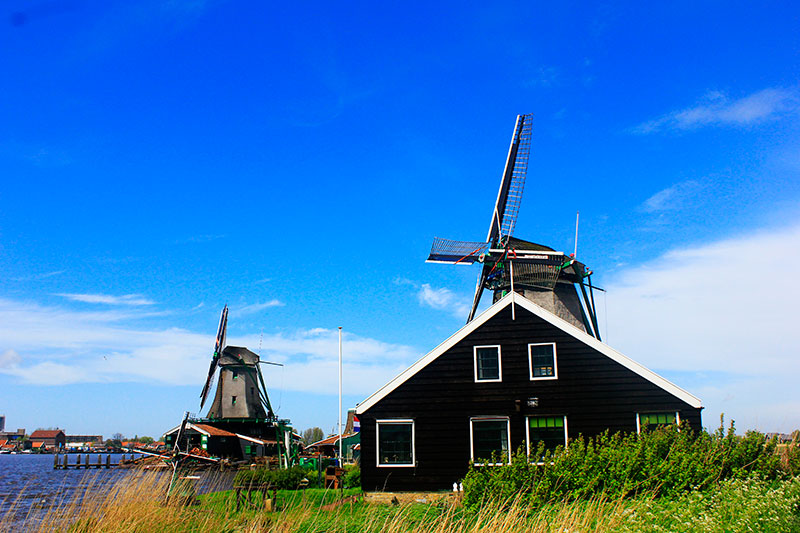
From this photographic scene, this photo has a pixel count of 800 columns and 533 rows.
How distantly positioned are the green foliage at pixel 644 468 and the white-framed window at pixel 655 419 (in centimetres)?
515

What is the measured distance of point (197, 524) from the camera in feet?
33.8

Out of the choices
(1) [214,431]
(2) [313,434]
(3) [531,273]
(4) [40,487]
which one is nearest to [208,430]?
(1) [214,431]

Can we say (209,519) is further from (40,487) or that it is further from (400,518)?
(40,487)

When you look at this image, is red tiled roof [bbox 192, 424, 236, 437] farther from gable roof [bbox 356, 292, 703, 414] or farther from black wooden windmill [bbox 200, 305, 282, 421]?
gable roof [bbox 356, 292, 703, 414]

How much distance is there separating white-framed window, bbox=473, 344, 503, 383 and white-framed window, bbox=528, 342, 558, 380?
1088 mm

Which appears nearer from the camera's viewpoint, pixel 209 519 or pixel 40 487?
pixel 209 519

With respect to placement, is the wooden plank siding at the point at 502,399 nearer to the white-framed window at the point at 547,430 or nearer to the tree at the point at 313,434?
the white-framed window at the point at 547,430

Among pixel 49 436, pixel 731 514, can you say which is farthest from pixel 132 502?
pixel 49 436

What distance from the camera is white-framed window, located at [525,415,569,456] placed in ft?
73.0

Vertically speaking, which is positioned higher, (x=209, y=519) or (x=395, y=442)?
(x=395, y=442)

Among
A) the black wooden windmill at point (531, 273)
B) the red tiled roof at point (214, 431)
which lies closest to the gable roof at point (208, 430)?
the red tiled roof at point (214, 431)

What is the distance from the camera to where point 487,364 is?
75.7ft

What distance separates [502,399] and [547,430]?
1.83 meters

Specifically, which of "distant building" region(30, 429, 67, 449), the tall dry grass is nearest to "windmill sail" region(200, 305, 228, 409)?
the tall dry grass
